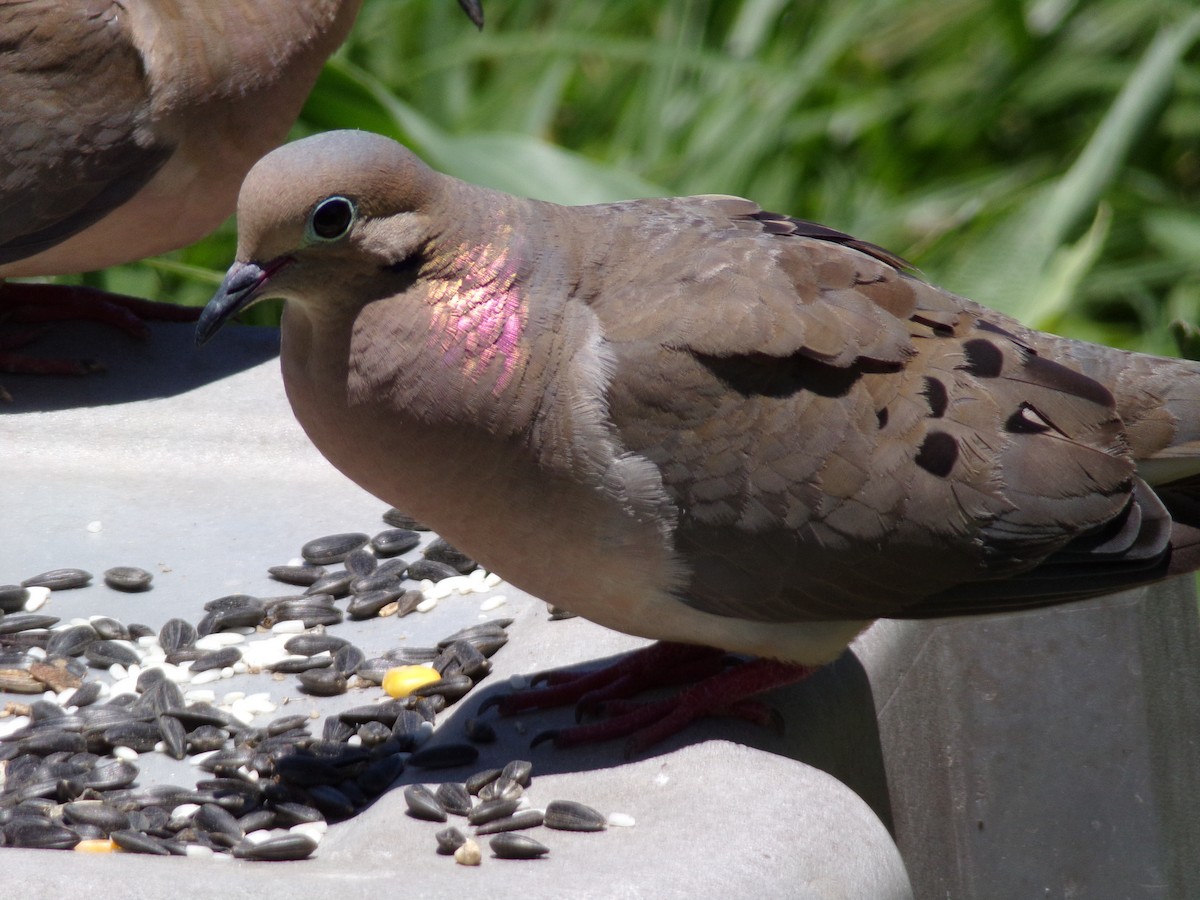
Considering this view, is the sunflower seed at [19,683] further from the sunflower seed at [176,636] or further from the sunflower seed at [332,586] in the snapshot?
the sunflower seed at [332,586]

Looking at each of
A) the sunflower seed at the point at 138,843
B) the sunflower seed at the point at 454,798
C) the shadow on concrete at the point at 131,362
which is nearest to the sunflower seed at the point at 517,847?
the sunflower seed at the point at 454,798

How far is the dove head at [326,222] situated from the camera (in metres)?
2.20

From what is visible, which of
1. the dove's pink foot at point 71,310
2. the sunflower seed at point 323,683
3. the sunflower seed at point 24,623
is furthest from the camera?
the dove's pink foot at point 71,310

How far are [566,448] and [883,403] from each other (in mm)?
489

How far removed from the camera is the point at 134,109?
3744mm

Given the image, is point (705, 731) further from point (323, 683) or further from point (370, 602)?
point (370, 602)

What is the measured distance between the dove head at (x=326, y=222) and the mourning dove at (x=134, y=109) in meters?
1.63

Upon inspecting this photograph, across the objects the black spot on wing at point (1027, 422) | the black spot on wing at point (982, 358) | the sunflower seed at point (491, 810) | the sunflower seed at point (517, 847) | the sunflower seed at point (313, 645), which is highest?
the black spot on wing at point (982, 358)

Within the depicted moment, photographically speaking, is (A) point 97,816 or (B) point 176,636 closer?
(A) point 97,816

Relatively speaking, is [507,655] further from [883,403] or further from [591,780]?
[883,403]

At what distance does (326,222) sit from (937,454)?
37.5 inches

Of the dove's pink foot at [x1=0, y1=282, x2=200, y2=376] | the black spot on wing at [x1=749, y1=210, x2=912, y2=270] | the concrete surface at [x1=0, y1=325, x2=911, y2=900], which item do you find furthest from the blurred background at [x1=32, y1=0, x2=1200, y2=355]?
the black spot on wing at [x1=749, y1=210, x2=912, y2=270]

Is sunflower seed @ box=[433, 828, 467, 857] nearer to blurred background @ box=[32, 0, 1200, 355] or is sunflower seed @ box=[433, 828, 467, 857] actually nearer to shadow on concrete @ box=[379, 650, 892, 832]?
shadow on concrete @ box=[379, 650, 892, 832]

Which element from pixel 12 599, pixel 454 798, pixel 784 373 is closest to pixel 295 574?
pixel 12 599
